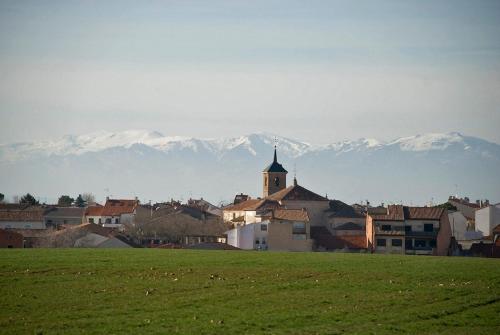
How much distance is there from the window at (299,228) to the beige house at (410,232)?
8.09m

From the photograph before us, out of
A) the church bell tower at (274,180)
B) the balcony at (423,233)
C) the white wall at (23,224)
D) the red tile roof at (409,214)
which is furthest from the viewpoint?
the church bell tower at (274,180)

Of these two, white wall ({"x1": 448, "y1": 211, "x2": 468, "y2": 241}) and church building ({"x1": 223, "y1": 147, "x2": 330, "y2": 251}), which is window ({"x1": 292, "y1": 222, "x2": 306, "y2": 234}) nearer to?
church building ({"x1": 223, "y1": 147, "x2": 330, "y2": 251})

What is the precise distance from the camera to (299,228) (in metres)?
131

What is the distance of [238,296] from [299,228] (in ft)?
273

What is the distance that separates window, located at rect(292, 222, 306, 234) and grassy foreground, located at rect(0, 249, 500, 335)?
63.5 m

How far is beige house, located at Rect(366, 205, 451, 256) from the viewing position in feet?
399

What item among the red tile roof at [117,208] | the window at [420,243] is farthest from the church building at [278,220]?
the red tile roof at [117,208]

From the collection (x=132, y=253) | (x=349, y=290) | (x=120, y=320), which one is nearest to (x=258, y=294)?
(x=349, y=290)

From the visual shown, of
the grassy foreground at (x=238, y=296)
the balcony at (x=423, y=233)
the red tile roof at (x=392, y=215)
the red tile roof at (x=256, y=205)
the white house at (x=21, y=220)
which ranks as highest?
the red tile roof at (x=256, y=205)

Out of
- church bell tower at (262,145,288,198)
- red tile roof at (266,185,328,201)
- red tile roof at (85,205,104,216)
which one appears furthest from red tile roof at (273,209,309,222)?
church bell tower at (262,145,288,198)

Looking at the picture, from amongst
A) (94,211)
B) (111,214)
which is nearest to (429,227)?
(111,214)

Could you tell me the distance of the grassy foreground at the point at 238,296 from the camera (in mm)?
40781

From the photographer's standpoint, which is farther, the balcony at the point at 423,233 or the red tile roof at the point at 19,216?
the red tile roof at the point at 19,216

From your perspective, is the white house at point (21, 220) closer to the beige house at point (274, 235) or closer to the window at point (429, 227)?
the beige house at point (274, 235)
